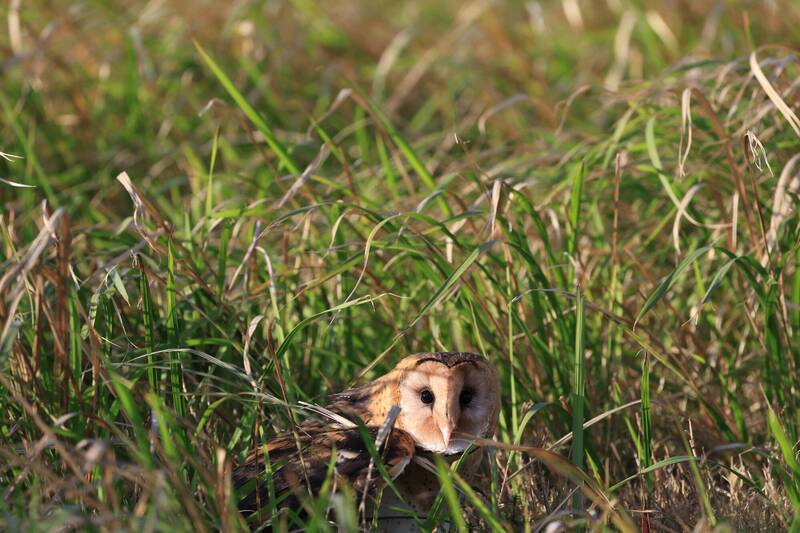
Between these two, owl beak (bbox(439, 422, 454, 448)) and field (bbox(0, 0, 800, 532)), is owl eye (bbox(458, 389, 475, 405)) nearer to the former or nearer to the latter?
owl beak (bbox(439, 422, 454, 448))

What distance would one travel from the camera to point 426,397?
2812 mm

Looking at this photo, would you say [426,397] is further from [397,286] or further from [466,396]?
[397,286]

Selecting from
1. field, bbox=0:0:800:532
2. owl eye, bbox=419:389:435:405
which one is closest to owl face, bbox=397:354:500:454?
owl eye, bbox=419:389:435:405

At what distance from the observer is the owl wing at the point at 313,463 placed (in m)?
2.66

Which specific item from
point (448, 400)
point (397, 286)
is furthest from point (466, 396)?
point (397, 286)

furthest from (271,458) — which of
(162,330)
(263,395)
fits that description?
(162,330)

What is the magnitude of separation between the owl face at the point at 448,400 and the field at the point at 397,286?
0.46ft

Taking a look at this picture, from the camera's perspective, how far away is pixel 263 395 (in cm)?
262

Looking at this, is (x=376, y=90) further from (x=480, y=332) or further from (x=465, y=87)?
(x=480, y=332)

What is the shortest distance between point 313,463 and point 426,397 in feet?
1.11

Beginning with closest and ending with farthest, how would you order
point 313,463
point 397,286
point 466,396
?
1. point 313,463
2. point 466,396
3. point 397,286

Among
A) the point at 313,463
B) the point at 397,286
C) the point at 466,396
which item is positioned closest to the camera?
the point at 313,463

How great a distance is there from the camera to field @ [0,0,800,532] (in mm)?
2654

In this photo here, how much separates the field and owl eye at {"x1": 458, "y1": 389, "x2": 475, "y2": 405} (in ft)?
0.73
